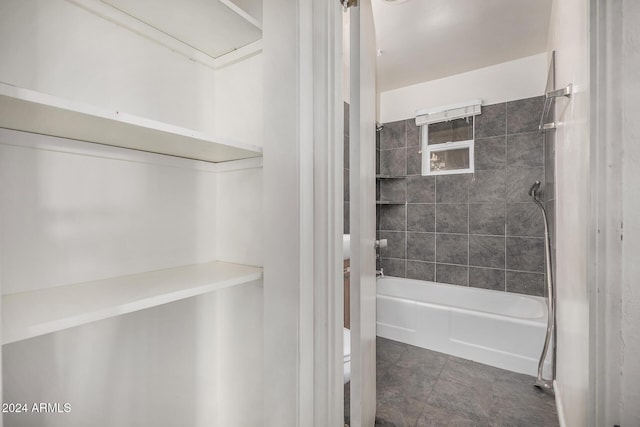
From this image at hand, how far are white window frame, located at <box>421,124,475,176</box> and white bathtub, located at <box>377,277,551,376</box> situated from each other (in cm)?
122

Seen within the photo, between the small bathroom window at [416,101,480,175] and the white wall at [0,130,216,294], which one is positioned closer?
the white wall at [0,130,216,294]

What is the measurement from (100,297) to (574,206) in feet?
5.88

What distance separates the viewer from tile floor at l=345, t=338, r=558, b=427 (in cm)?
174

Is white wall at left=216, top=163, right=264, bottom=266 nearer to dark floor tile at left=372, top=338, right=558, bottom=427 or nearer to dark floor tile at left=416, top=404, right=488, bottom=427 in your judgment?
dark floor tile at left=372, top=338, right=558, bottom=427

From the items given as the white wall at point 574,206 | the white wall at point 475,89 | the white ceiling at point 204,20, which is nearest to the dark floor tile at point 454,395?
the white wall at point 574,206

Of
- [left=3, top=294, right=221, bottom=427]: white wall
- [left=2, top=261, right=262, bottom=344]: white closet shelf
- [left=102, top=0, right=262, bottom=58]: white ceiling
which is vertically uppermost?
[left=102, top=0, right=262, bottom=58]: white ceiling

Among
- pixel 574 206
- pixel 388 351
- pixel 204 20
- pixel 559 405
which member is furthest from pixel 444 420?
pixel 204 20

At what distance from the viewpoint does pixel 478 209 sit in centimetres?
298

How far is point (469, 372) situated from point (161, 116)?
8.41 ft

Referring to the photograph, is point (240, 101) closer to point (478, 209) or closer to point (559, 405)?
point (559, 405)

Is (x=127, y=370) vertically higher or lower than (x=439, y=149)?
lower

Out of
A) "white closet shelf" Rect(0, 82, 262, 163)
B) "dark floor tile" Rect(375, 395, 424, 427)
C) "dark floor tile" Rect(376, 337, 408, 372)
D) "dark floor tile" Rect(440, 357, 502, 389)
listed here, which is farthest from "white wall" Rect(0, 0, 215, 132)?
"dark floor tile" Rect(440, 357, 502, 389)

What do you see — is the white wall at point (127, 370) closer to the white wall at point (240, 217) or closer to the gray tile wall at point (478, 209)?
the white wall at point (240, 217)

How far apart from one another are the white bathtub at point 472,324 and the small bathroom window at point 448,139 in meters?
1.28
